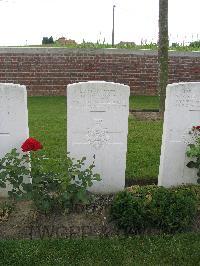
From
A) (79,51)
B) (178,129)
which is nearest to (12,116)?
(178,129)

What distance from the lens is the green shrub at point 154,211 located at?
392 cm

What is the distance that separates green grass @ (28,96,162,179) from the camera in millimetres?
5758

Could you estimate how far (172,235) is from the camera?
3959 mm

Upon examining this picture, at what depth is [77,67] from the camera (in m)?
12.2

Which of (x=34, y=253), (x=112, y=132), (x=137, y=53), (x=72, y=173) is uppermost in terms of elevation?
(x=137, y=53)

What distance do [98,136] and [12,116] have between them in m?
1.04

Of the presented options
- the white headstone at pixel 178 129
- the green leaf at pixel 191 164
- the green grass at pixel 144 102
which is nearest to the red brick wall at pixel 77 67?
the green grass at pixel 144 102

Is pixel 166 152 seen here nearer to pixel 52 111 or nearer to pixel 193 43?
pixel 52 111

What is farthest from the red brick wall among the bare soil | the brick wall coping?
the bare soil

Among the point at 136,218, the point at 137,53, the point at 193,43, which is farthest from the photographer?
the point at 193,43

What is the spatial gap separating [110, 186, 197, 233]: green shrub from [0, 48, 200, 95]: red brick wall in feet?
27.9

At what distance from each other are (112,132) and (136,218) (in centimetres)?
119

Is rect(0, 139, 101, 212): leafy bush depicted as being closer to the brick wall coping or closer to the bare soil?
the bare soil

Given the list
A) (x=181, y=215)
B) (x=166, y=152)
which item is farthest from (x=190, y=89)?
(x=181, y=215)
